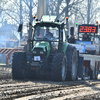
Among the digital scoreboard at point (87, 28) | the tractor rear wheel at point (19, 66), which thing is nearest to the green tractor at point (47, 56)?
the tractor rear wheel at point (19, 66)

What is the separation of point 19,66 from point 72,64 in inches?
90.2

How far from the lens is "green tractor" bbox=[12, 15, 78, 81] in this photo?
1110 centimetres

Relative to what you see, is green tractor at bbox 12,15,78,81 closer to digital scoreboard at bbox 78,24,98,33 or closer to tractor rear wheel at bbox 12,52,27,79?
tractor rear wheel at bbox 12,52,27,79

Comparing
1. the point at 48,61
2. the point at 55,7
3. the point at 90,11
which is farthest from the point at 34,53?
the point at 90,11

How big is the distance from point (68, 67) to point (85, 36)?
580 centimetres

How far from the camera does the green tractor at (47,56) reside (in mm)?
11102

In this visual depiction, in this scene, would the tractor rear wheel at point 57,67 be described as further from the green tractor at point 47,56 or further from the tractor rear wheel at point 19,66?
the tractor rear wheel at point 19,66

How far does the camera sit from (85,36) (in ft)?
57.3

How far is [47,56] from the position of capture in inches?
456

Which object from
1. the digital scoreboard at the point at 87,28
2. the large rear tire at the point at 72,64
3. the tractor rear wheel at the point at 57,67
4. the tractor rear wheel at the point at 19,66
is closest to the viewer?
the tractor rear wheel at the point at 57,67

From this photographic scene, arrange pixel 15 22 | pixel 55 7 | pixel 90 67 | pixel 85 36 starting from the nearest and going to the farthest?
pixel 90 67, pixel 85 36, pixel 55 7, pixel 15 22

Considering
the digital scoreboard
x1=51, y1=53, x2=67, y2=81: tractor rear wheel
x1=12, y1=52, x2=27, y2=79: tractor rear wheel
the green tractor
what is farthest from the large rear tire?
the digital scoreboard

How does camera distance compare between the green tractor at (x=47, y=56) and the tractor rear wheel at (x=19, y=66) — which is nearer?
the green tractor at (x=47, y=56)

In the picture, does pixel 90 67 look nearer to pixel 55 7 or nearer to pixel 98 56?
pixel 98 56
